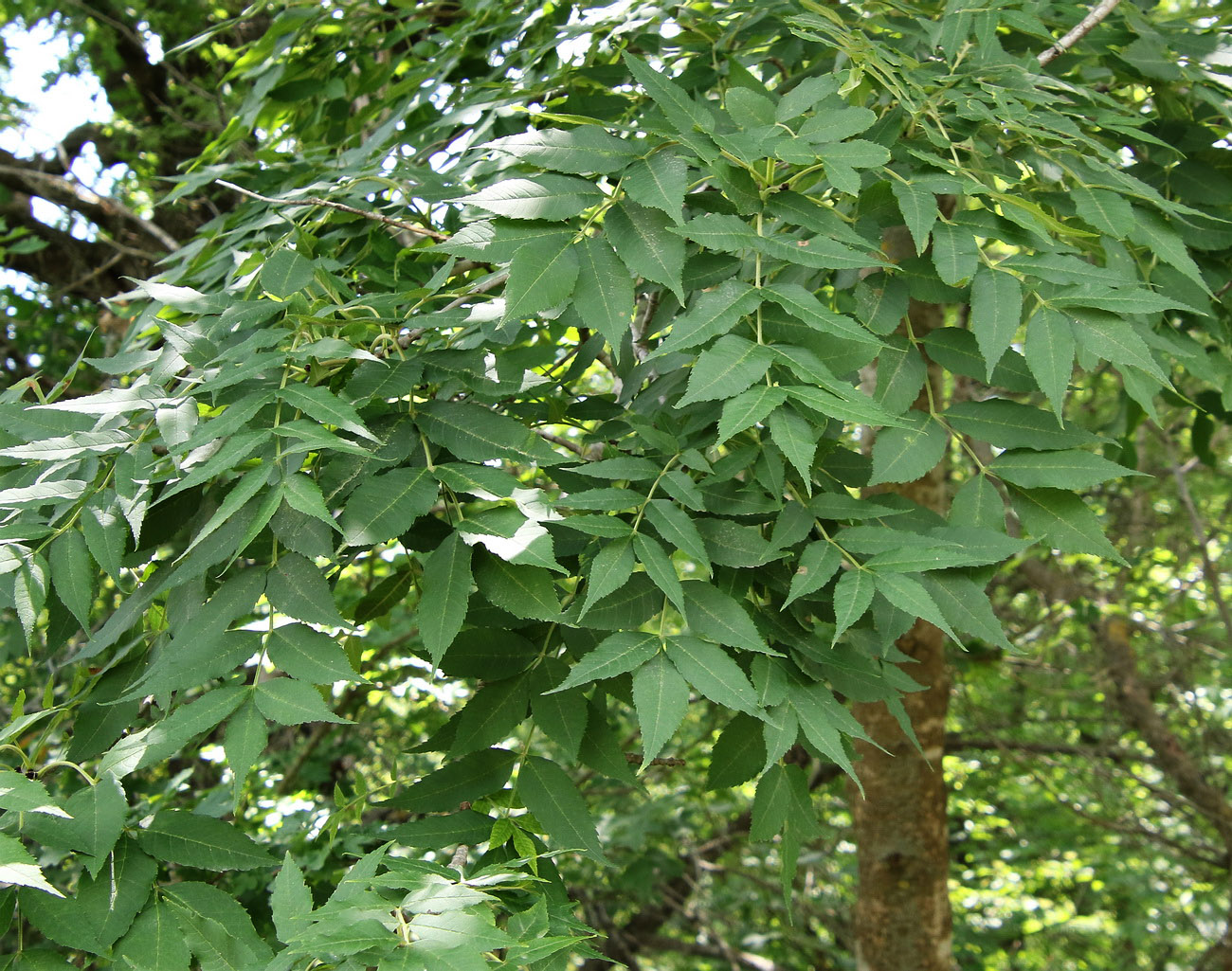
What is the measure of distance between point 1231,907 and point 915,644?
92.0 inches

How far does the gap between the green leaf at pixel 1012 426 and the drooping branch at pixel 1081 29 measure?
2.89 ft

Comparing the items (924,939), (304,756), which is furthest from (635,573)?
(304,756)

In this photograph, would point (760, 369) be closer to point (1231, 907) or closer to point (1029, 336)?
point (1029, 336)

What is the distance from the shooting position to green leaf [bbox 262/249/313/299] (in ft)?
4.70

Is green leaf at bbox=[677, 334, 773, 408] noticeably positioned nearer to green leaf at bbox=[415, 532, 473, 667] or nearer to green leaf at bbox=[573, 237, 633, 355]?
green leaf at bbox=[573, 237, 633, 355]

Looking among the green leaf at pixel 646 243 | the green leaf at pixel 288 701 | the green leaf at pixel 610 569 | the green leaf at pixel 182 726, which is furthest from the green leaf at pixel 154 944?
the green leaf at pixel 646 243

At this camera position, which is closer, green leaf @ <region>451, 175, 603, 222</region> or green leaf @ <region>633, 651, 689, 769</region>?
green leaf @ <region>633, 651, 689, 769</region>

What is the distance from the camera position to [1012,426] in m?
1.40

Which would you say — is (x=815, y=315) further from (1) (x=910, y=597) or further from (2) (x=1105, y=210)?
(2) (x=1105, y=210)

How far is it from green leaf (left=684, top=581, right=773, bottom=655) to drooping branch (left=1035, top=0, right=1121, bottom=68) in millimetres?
1329

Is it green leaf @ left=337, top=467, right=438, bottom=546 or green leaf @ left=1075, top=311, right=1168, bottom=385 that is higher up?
green leaf @ left=337, top=467, right=438, bottom=546

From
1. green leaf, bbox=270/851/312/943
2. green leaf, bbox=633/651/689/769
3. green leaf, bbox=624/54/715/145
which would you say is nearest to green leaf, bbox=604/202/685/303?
green leaf, bbox=624/54/715/145

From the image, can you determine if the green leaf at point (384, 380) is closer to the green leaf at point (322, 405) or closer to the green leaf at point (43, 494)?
the green leaf at point (322, 405)

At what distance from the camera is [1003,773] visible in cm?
524
